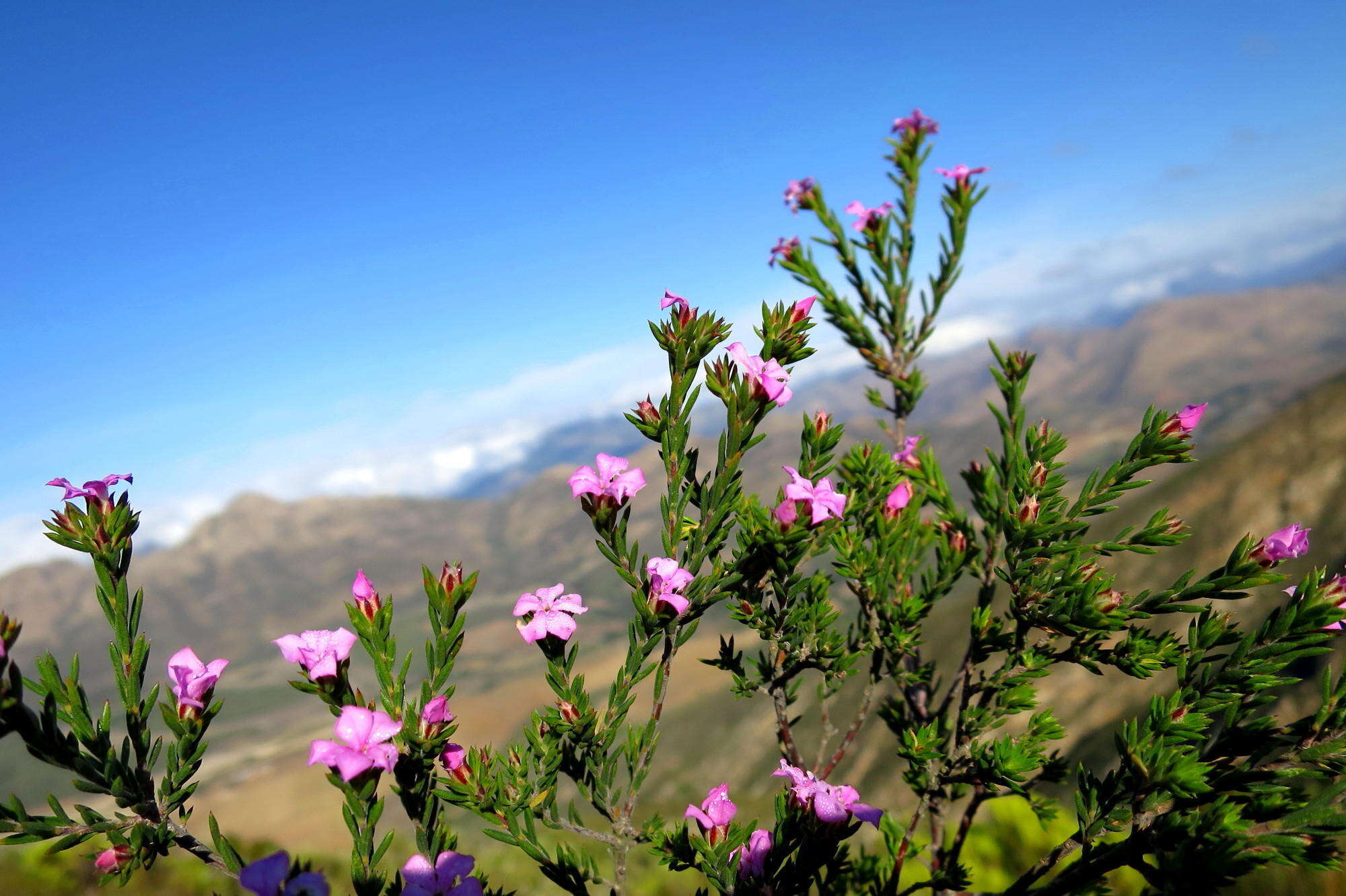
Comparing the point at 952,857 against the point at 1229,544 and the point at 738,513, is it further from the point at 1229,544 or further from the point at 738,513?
the point at 1229,544

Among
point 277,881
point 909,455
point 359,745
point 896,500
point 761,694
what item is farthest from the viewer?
point 909,455

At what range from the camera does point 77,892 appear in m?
11.1

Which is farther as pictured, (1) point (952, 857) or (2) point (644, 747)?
(1) point (952, 857)

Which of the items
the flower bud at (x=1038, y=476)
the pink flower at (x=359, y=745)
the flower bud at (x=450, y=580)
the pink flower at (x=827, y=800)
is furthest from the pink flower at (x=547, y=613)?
the flower bud at (x=1038, y=476)

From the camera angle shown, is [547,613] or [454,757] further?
[547,613]

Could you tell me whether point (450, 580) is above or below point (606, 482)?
below

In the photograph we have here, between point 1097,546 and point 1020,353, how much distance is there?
1493 millimetres

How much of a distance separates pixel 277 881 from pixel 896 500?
3.54 metres

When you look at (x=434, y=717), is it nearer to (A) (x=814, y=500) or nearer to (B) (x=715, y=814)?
(B) (x=715, y=814)

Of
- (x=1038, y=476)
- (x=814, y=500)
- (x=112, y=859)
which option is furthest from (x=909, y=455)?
(x=112, y=859)

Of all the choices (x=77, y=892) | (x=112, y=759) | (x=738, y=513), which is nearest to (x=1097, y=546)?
(x=738, y=513)

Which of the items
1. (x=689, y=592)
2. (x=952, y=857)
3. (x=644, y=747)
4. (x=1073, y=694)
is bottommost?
(x=1073, y=694)

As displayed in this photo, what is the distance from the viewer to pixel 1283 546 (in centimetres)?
311

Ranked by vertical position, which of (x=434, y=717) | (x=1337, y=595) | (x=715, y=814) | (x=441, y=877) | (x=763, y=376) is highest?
(x=763, y=376)
